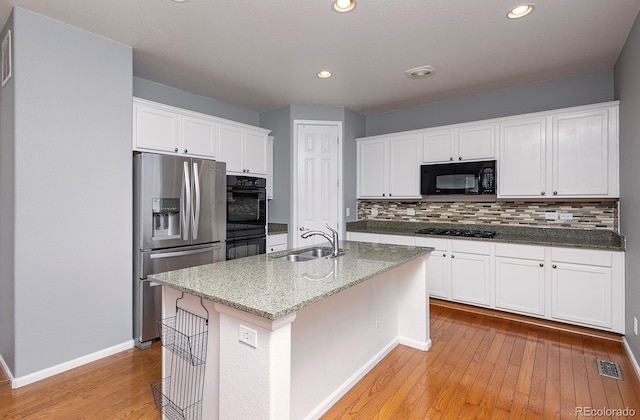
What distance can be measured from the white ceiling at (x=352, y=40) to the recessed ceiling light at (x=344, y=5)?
51 mm

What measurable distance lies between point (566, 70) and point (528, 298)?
239 cm

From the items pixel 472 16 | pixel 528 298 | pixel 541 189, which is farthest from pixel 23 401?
pixel 541 189

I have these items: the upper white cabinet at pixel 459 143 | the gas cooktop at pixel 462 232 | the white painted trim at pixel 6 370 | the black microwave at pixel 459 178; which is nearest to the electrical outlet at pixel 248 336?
the white painted trim at pixel 6 370

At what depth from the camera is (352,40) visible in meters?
2.65

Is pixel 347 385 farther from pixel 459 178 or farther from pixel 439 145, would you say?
pixel 439 145

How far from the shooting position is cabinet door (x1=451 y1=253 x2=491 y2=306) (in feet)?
11.6

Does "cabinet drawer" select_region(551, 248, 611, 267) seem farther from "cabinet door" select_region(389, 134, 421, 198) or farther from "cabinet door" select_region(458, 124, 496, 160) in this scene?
"cabinet door" select_region(389, 134, 421, 198)

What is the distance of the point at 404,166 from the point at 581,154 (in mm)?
1876

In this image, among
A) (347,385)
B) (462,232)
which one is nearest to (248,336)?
(347,385)

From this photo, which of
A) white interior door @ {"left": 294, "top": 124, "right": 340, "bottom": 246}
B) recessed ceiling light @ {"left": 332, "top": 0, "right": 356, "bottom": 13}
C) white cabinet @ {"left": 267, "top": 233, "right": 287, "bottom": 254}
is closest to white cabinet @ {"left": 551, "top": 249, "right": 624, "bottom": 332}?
white interior door @ {"left": 294, "top": 124, "right": 340, "bottom": 246}

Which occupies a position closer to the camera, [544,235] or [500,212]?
[544,235]

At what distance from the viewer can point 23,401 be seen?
2045 millimetres

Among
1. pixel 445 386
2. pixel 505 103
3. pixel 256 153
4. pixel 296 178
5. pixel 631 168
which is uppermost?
pixel 505 103

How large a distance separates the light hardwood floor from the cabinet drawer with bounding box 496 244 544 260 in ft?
2.61
